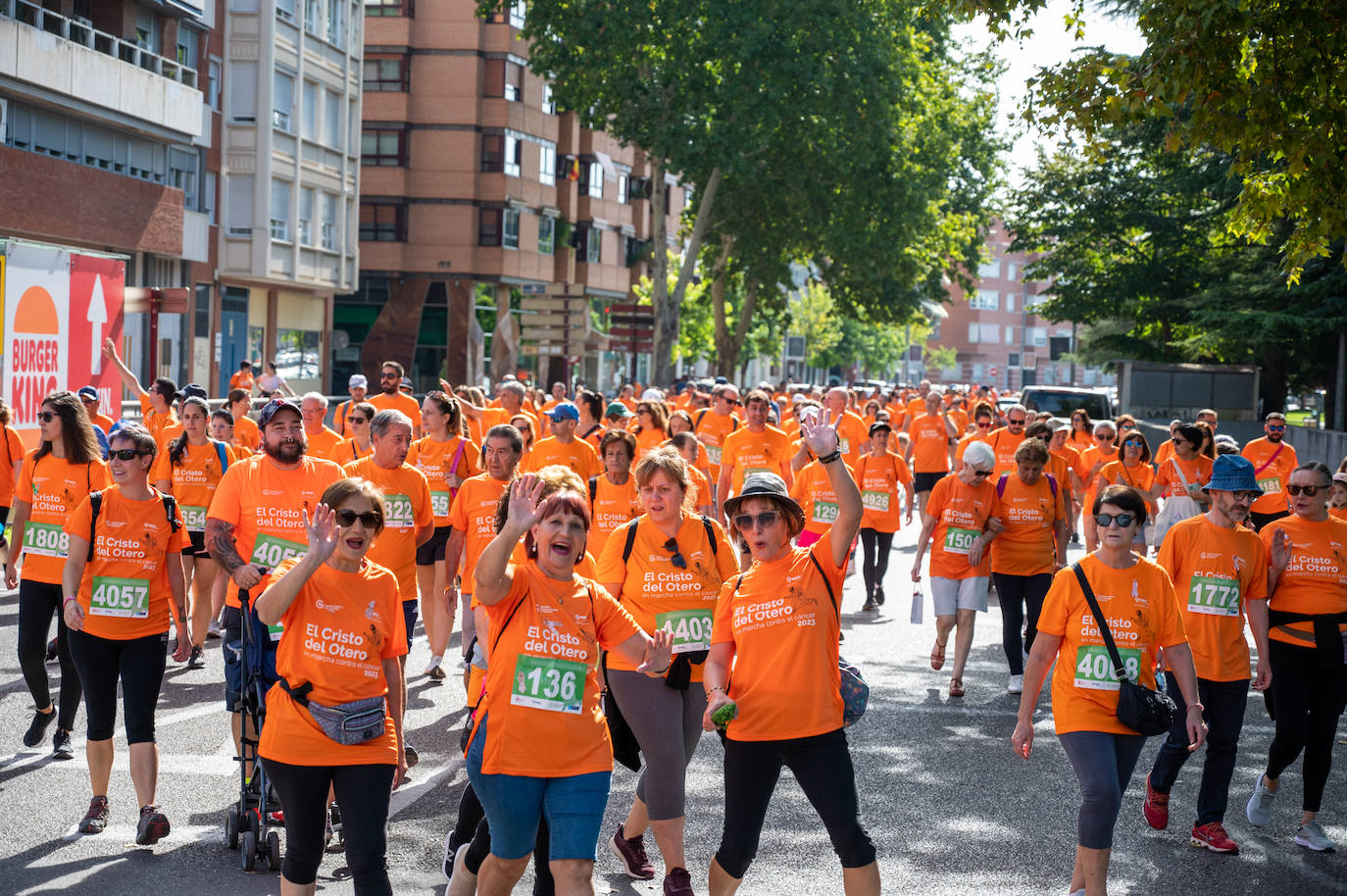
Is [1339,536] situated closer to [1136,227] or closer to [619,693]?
[619,693]

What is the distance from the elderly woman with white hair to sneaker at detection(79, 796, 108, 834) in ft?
19.3

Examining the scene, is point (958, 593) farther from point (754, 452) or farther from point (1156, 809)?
point (754, 452)

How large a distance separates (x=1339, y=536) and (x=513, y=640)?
4688mm

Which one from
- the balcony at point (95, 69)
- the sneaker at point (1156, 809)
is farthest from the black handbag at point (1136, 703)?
the balcony at point (95, 69)

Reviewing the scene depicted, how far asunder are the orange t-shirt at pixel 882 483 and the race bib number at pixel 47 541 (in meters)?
8.35

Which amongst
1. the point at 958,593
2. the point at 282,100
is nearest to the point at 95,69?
the point at 282,100

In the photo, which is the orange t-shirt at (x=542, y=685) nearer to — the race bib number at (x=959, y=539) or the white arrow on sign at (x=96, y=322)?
the race bib number at (x=959, y=539)

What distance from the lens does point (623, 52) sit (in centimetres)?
4044

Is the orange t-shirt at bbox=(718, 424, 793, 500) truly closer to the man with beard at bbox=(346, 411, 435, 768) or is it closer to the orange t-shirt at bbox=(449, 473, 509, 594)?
the orange t-shirt at bbox=(449, 473, 509, 594)

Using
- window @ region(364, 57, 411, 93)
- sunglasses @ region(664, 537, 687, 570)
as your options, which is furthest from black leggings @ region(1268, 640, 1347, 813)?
window @ region(364, 57, 411, 93)

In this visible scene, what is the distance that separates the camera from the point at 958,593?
36.6ft

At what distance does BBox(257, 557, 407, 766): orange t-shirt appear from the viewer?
514 cm

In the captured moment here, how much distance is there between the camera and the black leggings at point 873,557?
49.5 ft

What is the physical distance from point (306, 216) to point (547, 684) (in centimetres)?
4350
